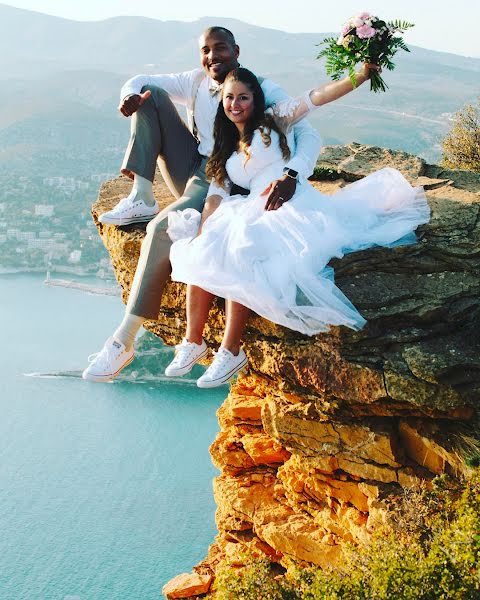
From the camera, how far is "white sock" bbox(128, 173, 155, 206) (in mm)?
4770

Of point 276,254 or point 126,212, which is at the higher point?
point 276,254

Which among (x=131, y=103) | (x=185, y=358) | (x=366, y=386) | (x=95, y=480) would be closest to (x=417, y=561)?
(x=366, y=386)

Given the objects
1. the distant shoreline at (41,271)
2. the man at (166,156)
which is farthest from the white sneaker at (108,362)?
the distant shoreline at (41,271)

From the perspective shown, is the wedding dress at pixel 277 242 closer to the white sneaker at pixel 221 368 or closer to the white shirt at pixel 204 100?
the white shirt at pixel 204 100

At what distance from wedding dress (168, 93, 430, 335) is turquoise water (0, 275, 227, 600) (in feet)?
28.9

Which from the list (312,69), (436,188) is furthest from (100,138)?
Answer: (436,188)

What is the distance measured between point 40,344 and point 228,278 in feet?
72.7

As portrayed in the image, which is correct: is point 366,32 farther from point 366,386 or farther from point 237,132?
point 366,386

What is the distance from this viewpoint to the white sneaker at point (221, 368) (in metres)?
3.93

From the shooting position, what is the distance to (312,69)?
297 feet

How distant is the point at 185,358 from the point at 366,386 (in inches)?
37.5

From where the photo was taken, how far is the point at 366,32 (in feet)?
13.7

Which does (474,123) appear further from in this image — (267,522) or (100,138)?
(100,138)

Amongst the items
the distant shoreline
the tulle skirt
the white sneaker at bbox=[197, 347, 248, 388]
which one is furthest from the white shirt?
the distant shoreline
